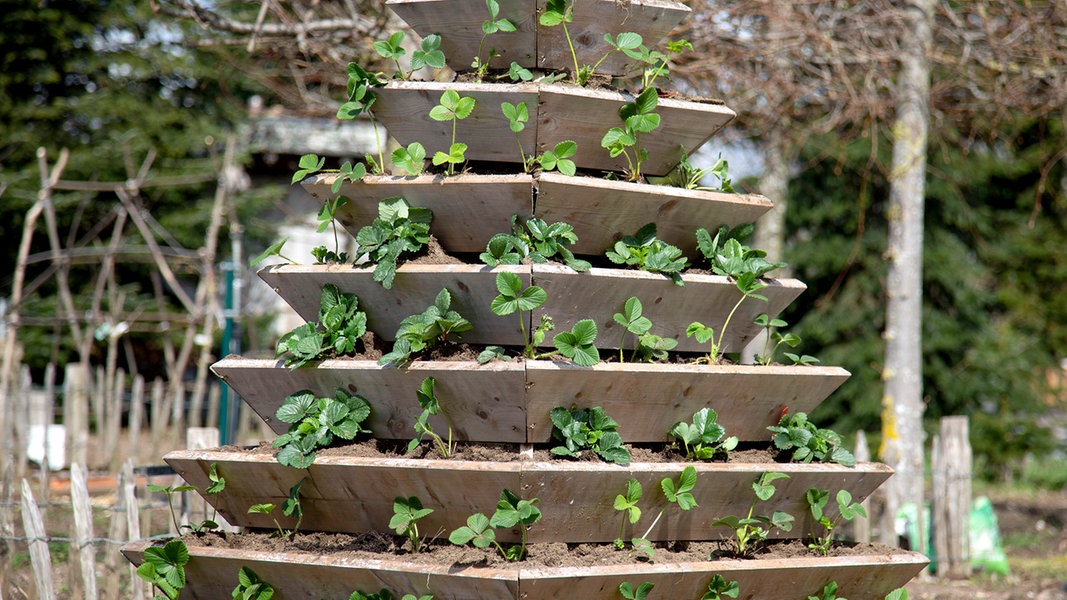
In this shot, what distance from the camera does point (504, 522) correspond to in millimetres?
2500

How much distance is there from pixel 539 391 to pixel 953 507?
652cm

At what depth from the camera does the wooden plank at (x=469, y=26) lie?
3025mm

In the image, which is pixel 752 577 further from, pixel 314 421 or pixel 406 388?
pixel 314 421

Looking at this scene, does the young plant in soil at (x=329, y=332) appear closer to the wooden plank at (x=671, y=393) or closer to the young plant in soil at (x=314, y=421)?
the young plant in soil at (x=314, y=421)

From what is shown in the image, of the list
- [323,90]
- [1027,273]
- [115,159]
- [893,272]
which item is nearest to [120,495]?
[323,90]

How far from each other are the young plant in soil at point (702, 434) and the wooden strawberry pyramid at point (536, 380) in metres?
0.06

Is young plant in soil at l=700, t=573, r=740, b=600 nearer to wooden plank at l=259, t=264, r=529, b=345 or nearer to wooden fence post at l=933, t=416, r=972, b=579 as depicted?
wooden plank at l=259, t=264, r=529, b=345

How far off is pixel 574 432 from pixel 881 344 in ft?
44.0

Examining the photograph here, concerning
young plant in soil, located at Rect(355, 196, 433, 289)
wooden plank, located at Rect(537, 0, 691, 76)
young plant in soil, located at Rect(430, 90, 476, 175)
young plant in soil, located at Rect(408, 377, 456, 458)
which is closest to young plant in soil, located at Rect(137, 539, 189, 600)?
young plant in soil, located at Rect(408, 377, 456, 458)

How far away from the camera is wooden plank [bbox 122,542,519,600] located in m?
2.51

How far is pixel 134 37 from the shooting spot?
16984 millimetres

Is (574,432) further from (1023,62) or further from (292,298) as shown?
(1023,62)

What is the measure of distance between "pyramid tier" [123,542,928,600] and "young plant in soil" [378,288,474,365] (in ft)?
1.89

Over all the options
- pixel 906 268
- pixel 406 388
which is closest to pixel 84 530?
pixel 406 388
